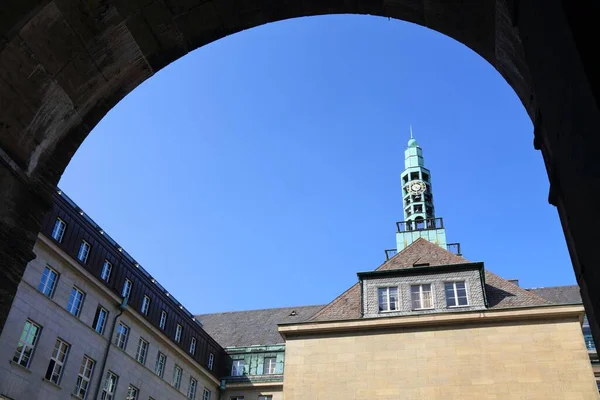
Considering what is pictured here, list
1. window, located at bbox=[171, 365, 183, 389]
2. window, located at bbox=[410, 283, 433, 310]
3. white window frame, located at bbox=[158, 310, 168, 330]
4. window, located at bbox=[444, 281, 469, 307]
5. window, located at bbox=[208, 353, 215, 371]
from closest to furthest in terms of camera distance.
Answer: window, located at bbox=[444, 281, 469, 307] → window, located at bbox=[410, 283, 433, 310] → white window frame, located at bbox=[158, 310, 168, 330] → window, located at bbox=[171, 365, 183, 389] → window, located at bbox=[208, 353, 215, 371]

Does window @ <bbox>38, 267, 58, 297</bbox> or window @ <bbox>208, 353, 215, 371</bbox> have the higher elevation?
window @ <bbox>208, 353, 215, 371</bbox>

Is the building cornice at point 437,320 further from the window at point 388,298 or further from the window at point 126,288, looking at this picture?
the window at point 126,288

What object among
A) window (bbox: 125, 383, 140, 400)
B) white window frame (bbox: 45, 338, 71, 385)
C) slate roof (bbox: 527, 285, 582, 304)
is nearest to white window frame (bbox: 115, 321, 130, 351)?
window (bbox: 125, 383, 140, 400)

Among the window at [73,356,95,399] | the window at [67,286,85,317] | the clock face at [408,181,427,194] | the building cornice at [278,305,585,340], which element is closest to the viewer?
the building cornice at [278,305,585,340]

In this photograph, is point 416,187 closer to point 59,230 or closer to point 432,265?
point 432,265

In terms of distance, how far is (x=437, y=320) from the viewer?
27266mm

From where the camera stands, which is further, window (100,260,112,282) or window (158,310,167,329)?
window (158,310,167,329)

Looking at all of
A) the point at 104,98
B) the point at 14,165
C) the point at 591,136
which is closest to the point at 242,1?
the point at 104,98

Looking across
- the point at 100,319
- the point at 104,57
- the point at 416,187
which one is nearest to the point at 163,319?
the point at 100,319

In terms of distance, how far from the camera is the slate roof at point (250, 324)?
49.3 m

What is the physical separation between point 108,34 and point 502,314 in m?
25.1

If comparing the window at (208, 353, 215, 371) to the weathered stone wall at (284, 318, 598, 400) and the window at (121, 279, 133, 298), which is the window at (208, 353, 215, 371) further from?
the weathered stone wall at (284, 318, 598, 400)

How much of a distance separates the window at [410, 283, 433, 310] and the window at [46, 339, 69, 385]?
19.1 metres

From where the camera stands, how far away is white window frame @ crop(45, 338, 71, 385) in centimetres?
2789
